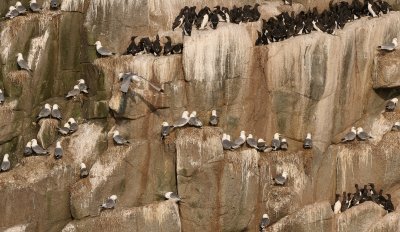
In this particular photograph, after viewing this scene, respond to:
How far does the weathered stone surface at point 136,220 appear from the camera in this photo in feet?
115

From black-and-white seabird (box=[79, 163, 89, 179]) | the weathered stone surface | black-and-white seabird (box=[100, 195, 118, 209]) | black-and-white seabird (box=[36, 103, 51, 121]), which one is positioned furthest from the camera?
black-and-white seabird (box=[36, 103, 51, 121])

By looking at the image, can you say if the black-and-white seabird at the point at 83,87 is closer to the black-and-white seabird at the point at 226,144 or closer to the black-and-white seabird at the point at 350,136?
the black-and-white seabird at the point at 226,144

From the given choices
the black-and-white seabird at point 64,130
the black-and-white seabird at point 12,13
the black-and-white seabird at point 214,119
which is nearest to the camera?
the black-and-white seabird at point 214,119

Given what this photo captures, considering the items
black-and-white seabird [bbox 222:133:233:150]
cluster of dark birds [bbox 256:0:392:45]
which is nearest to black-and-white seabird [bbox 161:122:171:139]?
black-and-white seabird [bbox 222:133:233:150]

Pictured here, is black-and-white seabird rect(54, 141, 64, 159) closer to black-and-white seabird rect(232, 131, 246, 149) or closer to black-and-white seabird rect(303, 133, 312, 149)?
black-and-white seabird rect(232, 131, 246, 149)

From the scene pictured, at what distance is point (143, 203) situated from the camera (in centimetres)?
3619

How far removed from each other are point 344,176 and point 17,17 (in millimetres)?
11237

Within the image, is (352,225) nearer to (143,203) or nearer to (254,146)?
(254,146)

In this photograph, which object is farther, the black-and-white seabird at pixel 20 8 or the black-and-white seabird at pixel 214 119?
the black-and-white seabird at pixel 20 8

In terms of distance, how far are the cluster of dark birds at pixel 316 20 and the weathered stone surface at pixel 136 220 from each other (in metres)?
6.18

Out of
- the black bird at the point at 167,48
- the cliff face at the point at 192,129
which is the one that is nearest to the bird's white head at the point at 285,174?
the cliff face at the point at 192,129

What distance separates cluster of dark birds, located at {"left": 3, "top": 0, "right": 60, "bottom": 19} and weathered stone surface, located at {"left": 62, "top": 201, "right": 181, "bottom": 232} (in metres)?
7.07

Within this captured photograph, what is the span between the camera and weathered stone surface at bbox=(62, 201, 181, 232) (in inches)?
1382

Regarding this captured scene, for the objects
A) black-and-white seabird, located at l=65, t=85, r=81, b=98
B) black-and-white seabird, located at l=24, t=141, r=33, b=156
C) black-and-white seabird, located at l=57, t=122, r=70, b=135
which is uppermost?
black-and-white seabird, located at l=65, t=85, r=81, b=98
